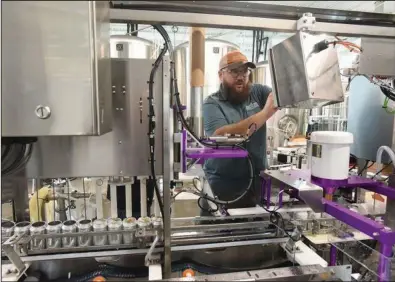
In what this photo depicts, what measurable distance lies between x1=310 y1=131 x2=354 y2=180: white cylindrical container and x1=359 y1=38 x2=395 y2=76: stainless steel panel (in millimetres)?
332

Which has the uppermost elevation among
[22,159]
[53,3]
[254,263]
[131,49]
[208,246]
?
[131,49]

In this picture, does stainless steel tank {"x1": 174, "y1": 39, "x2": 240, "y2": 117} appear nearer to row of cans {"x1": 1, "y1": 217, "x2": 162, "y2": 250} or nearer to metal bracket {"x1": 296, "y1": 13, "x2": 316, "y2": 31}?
metal bracket {"x1": 296, "y1": 13, "x2": 316, "y2": 31}

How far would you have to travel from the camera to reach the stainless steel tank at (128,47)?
2.73m

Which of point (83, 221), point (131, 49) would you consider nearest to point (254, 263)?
point (83, 221)

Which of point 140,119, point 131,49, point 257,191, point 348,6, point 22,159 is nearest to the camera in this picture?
point 22,159

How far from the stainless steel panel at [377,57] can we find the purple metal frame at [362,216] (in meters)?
0.51

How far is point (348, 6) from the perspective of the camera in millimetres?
3082

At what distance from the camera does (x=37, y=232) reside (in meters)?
1.08

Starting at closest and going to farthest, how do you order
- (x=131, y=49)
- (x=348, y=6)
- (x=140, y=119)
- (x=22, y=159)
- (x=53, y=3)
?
(x=53, y=3)
(x=22, y=159)
(x=140, y=119)
(x=131, y=49)
(x=348, y=6)

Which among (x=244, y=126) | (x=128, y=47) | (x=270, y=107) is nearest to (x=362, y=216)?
(x=270, y=107)

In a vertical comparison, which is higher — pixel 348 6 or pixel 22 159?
pixel 348 6

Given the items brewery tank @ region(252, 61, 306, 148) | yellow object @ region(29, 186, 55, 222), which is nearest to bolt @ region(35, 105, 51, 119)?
A: yellow object @ region(29, 186, 55, 222)

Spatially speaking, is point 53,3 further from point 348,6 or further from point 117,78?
point 348,6

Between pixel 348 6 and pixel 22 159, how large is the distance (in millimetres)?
3521
